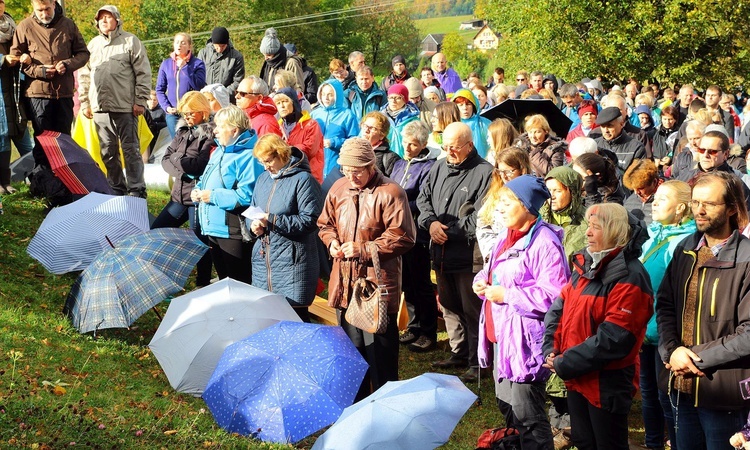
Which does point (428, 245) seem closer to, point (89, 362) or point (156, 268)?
point (156, 268)

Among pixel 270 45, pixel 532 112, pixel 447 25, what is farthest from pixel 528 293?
pixel 447 25

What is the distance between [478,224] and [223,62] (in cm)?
726

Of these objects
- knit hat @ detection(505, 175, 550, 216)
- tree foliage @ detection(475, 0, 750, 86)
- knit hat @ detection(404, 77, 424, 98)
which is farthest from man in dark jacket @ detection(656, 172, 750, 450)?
tree foliage @ detection(475, 0, 750, 86)

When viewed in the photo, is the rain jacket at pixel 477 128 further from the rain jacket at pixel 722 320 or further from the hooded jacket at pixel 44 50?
the rain jacket at pixel 722 320

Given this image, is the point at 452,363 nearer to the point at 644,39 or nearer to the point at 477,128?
the point at 477,128

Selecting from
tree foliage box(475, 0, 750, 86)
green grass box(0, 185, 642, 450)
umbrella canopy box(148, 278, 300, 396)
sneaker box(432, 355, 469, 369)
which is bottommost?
tree foliage box(475, 0, 750, 86)

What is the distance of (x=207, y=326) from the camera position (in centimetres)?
669

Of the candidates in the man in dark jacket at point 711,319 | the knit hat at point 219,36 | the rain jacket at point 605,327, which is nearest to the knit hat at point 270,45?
the knit hat at point 219,36

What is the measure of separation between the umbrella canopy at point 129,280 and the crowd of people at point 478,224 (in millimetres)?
628

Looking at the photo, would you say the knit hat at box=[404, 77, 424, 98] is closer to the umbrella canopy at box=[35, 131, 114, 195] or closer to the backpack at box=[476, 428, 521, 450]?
the umbrella canopy at box=[35, 131, 114, 195]

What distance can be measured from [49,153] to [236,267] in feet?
8.53

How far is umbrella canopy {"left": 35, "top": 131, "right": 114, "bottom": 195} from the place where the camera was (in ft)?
31.0

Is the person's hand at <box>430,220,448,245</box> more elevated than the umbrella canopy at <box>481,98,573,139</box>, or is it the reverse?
the umbrella canopy at <box>481,98,573,139</box>

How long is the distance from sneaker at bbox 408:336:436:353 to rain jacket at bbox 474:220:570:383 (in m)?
2.97
